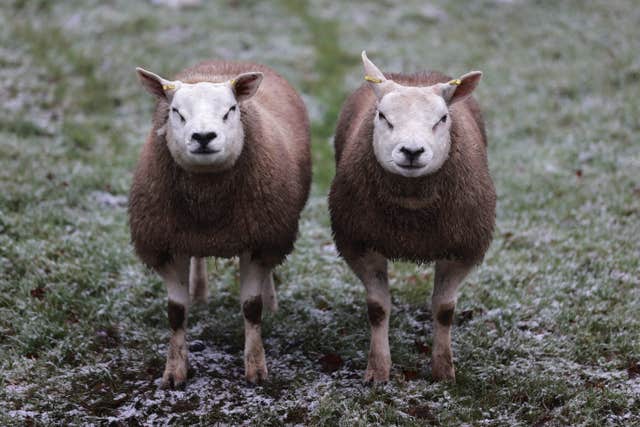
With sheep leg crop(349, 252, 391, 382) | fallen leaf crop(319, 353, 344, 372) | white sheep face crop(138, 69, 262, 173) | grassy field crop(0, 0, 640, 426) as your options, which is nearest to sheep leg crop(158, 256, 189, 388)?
grassy field crop(0, 0, 640, 426)

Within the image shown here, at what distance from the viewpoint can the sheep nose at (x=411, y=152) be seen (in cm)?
455

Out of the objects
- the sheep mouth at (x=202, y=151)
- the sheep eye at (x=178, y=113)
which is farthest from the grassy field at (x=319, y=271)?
the sheep eye at (x=178, y=113)

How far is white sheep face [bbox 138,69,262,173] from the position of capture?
4.64m

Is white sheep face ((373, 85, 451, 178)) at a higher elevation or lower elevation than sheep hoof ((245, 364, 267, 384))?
higher

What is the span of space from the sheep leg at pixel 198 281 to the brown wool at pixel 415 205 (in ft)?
5.52

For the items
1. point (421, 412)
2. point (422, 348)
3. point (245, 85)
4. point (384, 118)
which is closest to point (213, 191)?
point (245, 85)

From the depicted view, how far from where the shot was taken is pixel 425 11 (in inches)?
683

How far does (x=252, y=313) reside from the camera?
553cm

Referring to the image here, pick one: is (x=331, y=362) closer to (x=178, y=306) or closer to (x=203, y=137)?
(x=178, y=306)

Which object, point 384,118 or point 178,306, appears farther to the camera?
point 178,306

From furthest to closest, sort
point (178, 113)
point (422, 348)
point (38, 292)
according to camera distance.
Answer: point (38, 292) < point (422, 348) < point (178, 113)

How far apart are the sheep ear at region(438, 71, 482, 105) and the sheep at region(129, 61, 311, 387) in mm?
1273

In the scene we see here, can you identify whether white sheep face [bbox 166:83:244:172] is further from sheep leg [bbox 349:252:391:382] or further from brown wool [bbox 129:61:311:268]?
sheep leg [bbox 349:252:391:382]

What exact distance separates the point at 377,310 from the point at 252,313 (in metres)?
0.94
